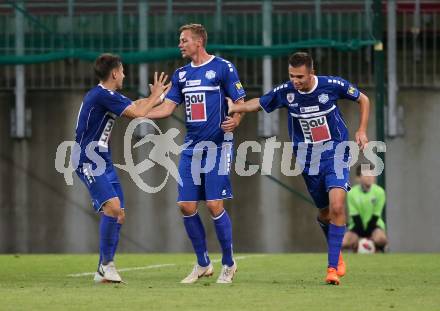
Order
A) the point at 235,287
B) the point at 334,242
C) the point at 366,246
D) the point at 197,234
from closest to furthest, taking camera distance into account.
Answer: the point at 235,287
the point at 334,242
the point at 197,234
the point at 366,246

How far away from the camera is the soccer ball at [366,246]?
1923cm

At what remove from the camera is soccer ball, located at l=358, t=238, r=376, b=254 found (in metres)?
19.2

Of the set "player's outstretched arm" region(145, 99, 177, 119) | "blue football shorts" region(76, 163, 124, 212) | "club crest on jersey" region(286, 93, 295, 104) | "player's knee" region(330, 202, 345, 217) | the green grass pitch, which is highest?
"club crest on jersey" region(286, 93, 295, 104)

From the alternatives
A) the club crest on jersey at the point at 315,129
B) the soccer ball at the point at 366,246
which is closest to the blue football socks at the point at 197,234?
the club crest on jersey at the point at 315,129

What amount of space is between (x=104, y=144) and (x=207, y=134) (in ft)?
2.82

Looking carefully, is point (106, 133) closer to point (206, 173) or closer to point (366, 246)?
point (206, 173)

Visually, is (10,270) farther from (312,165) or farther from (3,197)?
(3,197)

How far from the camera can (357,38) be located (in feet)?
70.3

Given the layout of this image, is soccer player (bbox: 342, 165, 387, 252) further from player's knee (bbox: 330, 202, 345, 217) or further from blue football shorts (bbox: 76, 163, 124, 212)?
blue football shorts (bbox: 76, 163, 124, 212)

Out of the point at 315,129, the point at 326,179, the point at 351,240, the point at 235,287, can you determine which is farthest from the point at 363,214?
the point at 235,287

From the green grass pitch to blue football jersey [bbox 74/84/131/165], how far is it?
112 centimetres

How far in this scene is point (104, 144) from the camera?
39.2ft

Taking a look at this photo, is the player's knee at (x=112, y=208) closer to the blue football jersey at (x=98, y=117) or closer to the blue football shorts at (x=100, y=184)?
the blue football shorts at (x=100, y=184)

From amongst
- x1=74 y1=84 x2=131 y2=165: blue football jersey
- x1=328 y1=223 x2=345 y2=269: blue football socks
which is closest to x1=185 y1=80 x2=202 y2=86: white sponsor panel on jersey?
x1=74 y1=84 x2=131 y2=165: blue football jersey
